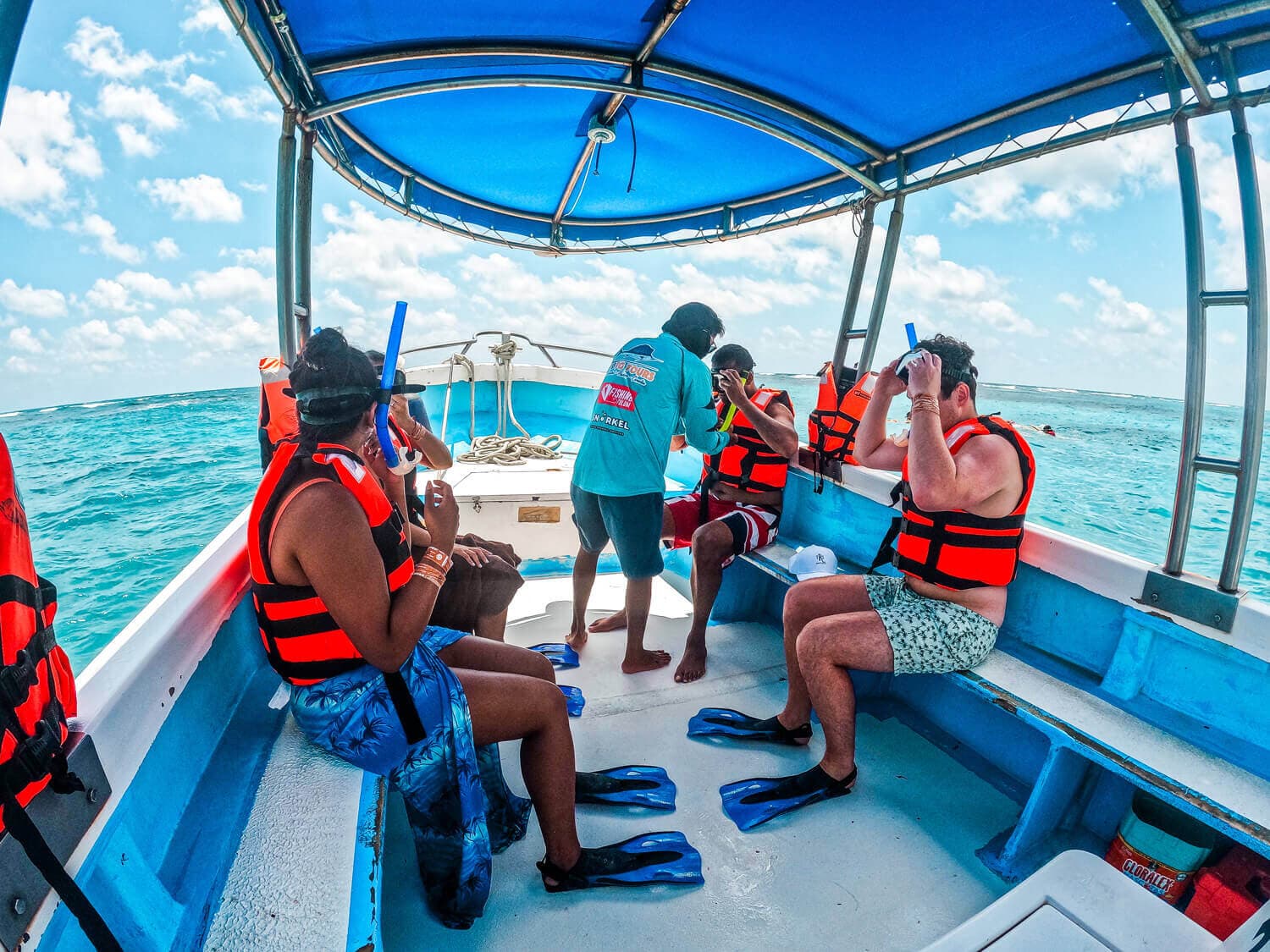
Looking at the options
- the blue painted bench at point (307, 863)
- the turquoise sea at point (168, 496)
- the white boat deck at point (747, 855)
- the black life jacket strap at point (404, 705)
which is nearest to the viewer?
the blue painted bench at point (307, 863)

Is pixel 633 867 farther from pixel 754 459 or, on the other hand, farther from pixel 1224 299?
pixel 1224 299

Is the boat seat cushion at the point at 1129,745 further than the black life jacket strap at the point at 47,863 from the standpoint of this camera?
Yes

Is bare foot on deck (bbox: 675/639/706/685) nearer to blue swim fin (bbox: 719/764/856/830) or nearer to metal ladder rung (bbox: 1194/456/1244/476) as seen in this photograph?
blue swim fin (bbox: 719/764/856/830)

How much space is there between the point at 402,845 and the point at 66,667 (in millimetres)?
1223

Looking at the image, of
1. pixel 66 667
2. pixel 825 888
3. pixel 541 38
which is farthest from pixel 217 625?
pixel 541 38

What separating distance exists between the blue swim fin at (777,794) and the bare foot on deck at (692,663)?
26.1 inches

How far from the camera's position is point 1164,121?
7.40 feet

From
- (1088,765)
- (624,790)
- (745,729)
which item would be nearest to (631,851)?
(624,790)

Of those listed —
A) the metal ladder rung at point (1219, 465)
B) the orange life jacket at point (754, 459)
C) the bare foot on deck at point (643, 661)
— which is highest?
the metal ladder rung at point (1219, 465)

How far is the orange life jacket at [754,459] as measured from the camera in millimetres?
3193

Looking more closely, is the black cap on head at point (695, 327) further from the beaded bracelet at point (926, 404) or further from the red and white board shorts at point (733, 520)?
the beaded bracelet at point (926, 404)

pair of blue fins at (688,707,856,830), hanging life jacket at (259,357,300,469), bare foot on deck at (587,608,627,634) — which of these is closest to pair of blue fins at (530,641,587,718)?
bare foot on deck at (587,608,627,634)

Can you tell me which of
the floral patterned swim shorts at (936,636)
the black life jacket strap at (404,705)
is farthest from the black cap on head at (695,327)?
the black life jacket strap at (404,705)

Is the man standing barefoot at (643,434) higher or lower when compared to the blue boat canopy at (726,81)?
lower
